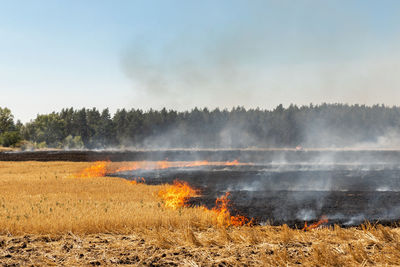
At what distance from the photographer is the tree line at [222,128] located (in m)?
156

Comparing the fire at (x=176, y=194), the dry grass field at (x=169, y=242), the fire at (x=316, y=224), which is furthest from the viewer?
the fire at (x=176, y=194)

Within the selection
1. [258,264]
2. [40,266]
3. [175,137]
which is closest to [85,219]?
[40,266]

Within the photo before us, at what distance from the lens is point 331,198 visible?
28.3 meters

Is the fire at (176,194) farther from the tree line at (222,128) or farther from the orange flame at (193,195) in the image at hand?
the tree line at (222,128)

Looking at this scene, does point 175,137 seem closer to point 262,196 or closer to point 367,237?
point 262,196

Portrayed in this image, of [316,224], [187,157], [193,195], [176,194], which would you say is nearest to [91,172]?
[176,194]

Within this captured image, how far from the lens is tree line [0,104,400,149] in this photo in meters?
156

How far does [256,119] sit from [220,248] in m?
156

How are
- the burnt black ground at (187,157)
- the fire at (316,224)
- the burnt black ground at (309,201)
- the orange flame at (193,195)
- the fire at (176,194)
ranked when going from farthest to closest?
the burnt black ground at (187,157), the fire at (176,194), the burnt black ground at (309,201), the orange flame at (193,195), the fire at (316,224)

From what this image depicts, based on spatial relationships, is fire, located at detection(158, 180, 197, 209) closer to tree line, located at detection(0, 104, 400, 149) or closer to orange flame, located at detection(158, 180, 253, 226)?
orange flame, located at detection(158, 180, 253, 226)

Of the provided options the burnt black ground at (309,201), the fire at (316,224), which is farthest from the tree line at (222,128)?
the fire at (316,224)

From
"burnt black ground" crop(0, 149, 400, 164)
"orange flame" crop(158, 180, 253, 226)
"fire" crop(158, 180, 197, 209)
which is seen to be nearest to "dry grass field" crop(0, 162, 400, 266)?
"orange flame" crop(158, 180, 253, 226)

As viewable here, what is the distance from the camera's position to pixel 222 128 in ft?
547

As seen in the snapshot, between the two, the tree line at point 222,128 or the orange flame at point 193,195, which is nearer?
the orange flame at point 193,195
